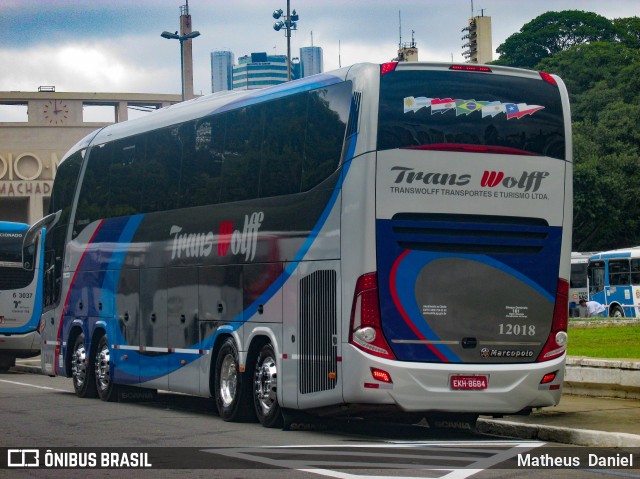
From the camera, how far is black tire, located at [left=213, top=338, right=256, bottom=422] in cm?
1606

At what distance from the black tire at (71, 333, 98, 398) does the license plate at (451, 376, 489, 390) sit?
9.53 m

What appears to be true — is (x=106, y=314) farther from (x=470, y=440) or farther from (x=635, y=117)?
(x=635, y=117)

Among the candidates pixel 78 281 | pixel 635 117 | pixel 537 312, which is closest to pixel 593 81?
pixel 635 117

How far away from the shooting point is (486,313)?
1394 cm

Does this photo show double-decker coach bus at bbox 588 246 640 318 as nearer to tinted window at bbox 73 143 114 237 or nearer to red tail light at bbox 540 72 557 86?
tinted window at bbox 73 143 114 237

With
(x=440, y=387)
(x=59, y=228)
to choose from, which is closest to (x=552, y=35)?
(x=59, y=228)

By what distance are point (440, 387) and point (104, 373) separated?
901 centimetres

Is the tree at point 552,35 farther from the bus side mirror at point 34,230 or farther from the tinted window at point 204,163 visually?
the tinted window at point 204,163

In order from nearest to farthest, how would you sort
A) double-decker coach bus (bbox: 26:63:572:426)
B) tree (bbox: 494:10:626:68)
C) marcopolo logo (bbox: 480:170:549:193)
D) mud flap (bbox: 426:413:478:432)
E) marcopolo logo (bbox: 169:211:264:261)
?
double-decker coach bus (bbox: 26:63:572:426) < marcopolo logo (bbox: 480:170:549:193) < mud flap (bbox: 426:413:478:432) < marcopolo logo (bbox: 169:211:264:261) < tree (bbox: 494:10:626:68)

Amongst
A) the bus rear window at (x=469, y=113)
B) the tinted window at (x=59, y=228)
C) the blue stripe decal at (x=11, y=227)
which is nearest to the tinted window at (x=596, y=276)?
the blue stripe decal at (x=11, y=227)

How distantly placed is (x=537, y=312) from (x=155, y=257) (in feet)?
22.5

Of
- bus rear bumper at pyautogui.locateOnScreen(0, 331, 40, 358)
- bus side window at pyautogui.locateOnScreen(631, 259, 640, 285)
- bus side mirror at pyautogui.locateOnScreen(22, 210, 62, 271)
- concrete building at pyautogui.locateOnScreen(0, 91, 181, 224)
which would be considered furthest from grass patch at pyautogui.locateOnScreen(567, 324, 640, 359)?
concrete building at pyautogui.locateOnScreen(0, 91, 181, 224)

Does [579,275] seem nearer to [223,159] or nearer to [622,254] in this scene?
[622,254]

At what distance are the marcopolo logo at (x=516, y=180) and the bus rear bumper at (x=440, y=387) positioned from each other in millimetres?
1987
